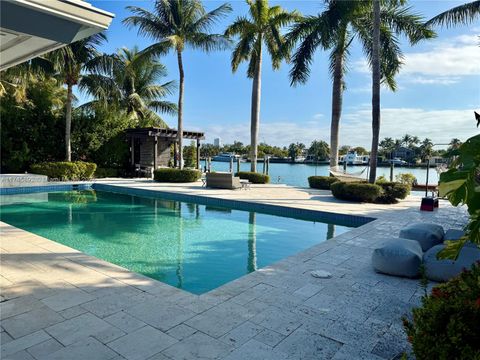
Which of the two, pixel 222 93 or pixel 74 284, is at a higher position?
pixel 222 93

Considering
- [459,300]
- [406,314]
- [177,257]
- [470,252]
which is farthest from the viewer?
[177,257]

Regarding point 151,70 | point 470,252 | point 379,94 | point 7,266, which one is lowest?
point 7,266

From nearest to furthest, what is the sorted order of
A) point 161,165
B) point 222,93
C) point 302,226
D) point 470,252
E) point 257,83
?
point 470,252 < point 302,226 < point 257,83 < point 161,165 < point 222,93

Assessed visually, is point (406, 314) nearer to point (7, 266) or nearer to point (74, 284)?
point (74, 284)

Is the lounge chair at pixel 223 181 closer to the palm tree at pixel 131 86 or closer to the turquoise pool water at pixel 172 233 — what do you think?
the turquoise pool water at pixel 172 233

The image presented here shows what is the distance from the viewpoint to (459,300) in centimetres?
190

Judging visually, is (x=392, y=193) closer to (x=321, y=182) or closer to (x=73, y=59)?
(x=321, y=182)

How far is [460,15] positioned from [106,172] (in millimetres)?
18273

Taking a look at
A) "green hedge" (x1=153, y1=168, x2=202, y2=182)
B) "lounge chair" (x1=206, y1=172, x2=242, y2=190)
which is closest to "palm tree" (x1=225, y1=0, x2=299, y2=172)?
"lounge chair" (x1=206, y1=172, x2=242, y2=190)

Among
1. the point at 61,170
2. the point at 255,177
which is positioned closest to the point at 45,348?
the point at 255,177

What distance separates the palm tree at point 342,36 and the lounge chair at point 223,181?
4781mm

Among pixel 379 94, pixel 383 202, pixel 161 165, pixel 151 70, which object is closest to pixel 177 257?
pixel 383 202

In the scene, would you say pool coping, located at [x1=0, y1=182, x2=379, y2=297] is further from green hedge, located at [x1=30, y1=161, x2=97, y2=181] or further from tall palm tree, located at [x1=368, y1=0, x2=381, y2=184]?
tall palm tree, located at [x1=368, y1=0, x2=381, y2=184]

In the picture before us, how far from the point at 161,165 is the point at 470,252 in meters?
20.0
